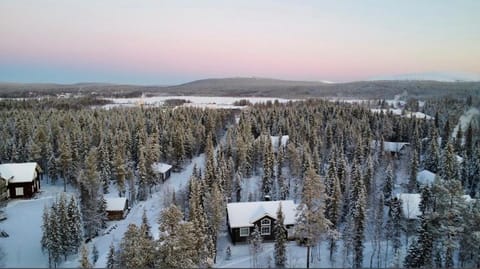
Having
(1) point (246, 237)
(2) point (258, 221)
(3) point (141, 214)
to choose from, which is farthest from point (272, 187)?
(3) point (141, 214)

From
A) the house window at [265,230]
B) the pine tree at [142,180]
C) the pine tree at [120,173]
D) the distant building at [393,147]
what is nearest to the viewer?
the house window at [265,230]

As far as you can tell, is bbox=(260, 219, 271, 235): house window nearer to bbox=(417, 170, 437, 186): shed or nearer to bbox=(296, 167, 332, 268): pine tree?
bbox=(296, 167, 332, 268): pine tree

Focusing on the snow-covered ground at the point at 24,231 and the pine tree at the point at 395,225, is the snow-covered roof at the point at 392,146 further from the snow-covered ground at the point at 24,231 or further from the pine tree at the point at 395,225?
the snow-covered ground at the point at 24,231

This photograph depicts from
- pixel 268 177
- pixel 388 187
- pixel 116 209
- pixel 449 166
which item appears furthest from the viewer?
pixel 268 177

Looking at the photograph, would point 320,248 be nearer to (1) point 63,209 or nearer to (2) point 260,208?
(2) point 260,208

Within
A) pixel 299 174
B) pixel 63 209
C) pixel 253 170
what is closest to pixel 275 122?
pixel 253 170

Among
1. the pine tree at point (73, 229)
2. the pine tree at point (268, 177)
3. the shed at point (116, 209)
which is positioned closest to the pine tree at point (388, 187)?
the pine tree at point (268, 177)

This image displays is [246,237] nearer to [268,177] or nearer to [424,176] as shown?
[268,177]
